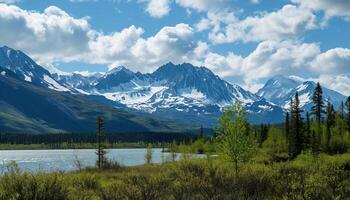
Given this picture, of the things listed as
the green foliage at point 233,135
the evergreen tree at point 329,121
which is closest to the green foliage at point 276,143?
the evergreen tree at point 329,121

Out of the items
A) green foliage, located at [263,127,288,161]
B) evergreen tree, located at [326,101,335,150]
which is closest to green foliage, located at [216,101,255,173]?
evergreen tree, located at [326,101,335,150]

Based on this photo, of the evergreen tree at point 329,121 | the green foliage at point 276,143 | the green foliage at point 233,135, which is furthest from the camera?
the green foliage at point 276,143

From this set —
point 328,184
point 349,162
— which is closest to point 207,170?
point 328,184

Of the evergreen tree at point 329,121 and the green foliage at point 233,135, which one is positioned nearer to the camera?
the green foliage at point 233,135

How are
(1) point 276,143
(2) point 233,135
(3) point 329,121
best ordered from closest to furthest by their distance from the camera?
(2) point 233,135, (3) point 329,121, (1) point 276,143

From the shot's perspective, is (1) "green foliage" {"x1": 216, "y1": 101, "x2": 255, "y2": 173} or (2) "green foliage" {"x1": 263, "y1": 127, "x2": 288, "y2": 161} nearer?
(1) "green foliage" {"x1": 216, "y1": 101, "x2": 255, "y2": 173}

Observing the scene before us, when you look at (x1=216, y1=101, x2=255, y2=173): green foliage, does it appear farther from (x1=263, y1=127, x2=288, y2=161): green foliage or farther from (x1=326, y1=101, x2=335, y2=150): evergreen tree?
(x1=263, y1=127, x2=288, y2=161): green foliage

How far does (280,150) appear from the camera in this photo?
392ft

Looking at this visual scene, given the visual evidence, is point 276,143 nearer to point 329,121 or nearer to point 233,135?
point 329,121

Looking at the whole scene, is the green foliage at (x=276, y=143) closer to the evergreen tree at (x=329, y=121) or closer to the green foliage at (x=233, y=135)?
the evergreen tree at (x=329, y=121)

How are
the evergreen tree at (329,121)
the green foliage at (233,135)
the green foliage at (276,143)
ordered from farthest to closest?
the green foliage at (276,143) → the evergreen tree at (329,121) → the green foliage at (233,135)

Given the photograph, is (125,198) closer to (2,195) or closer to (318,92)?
(2,195)

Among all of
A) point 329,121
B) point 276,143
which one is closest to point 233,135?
point 329,121

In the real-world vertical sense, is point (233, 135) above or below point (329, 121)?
below
